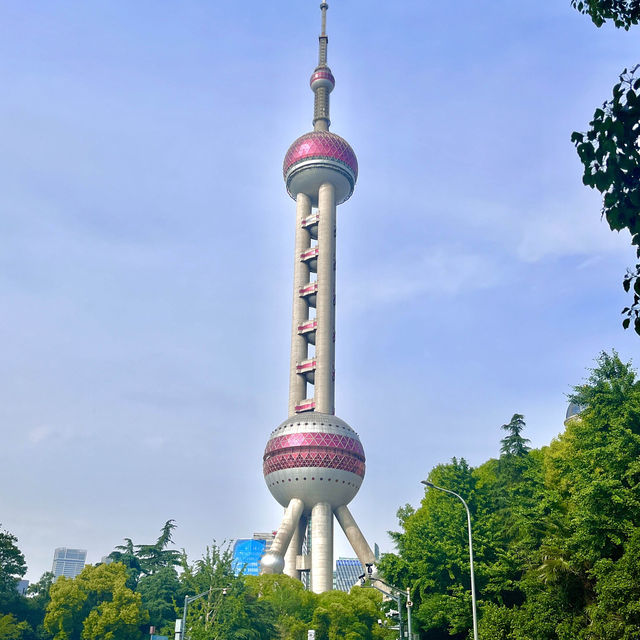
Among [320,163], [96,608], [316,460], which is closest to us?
[96,608]

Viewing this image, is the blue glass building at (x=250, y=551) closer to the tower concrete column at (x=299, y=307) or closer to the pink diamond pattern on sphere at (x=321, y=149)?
the tower concrete column at (x=299, y=307)

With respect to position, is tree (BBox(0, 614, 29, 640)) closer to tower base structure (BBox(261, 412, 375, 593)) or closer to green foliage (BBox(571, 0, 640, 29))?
tower base structure (BBox(261, 412, 375, 593))

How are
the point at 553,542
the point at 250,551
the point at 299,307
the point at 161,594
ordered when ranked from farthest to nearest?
the point at 250,551, the point at 299,307, the point at 161,594, the point at 553,542

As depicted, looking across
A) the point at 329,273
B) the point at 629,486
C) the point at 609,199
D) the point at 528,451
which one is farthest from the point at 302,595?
the point at 609,199

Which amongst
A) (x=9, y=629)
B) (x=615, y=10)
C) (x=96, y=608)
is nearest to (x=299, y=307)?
(x=96, y=608)

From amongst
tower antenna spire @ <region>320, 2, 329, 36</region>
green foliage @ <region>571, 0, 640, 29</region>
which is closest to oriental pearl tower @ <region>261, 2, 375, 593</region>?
tower antenna spire @ <region>320, 2, 329, 36</region>

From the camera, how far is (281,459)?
11144 centimetres

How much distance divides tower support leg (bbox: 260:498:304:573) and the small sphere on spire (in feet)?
247

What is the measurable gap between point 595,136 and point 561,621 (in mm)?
34197

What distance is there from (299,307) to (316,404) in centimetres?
1834

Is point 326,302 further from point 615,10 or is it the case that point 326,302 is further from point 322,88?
point 615,10

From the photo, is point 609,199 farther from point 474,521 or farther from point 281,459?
point 281,459

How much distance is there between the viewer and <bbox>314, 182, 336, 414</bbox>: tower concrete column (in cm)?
11638

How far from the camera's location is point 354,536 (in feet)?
368
